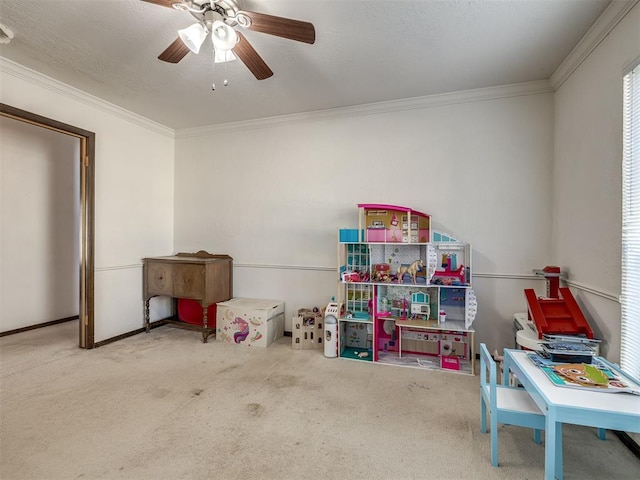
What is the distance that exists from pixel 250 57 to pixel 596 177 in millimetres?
2523

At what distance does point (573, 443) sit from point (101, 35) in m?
4.16

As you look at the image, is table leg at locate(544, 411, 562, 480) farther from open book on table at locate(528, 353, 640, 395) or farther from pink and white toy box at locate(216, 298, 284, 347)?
pink and white toy box at locate(216, 298, 284, 347)

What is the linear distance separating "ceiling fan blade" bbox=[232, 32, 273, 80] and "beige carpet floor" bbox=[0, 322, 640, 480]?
2.41m

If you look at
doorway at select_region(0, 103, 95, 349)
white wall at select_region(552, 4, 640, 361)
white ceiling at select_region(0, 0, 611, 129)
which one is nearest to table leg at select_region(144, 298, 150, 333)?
doorway at select_region(0, 103, 95, 349)

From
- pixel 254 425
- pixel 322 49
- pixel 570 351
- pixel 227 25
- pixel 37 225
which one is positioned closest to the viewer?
pixel 570 351

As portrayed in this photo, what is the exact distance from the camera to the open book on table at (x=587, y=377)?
1389mm

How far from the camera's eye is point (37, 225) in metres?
3.93

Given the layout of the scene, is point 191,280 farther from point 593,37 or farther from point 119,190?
point 593,37

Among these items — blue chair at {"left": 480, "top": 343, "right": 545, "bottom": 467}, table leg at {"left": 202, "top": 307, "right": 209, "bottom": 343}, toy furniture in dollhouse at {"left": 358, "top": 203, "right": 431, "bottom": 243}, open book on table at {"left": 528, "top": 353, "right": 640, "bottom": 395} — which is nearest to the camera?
open book on table at {"left": 528, "top": 353, "right": 640, "bottom": 395}

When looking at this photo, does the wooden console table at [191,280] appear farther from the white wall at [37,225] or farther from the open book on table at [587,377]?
the open book on table at [587,377]

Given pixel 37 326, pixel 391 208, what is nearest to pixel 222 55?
pixel 391 208

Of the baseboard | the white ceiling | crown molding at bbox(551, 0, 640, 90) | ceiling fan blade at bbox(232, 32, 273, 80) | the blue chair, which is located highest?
the white ceiling

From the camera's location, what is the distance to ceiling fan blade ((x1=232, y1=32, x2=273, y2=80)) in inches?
73.2

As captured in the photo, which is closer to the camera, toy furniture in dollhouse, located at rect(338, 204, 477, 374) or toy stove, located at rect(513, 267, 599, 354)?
toy stove, located at rect(513, 267, 599, 354)
